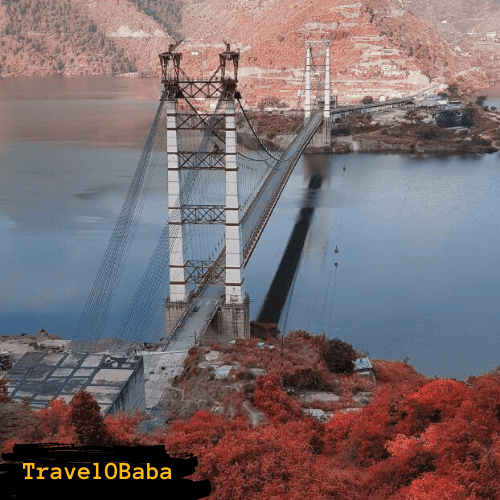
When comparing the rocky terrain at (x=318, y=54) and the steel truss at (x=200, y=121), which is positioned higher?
the rocky terrain at (x=318, y=54)

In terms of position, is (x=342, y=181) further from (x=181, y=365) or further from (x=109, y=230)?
(x=181, y=365)

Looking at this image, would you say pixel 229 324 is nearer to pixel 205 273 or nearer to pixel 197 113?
pixel 205 273

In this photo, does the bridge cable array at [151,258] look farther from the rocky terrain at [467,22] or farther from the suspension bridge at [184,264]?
the rocky terrain at [467,22]

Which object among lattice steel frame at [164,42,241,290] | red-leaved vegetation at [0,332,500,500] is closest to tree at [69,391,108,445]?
red-leaved vegetation at [0,332,500,500]

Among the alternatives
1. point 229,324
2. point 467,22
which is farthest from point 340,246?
point 467,22

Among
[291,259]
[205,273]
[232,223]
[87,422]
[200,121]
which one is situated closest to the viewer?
[87,422]

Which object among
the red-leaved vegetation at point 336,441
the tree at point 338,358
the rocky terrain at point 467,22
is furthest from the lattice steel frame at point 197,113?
the rocky terrain at point 467,22
